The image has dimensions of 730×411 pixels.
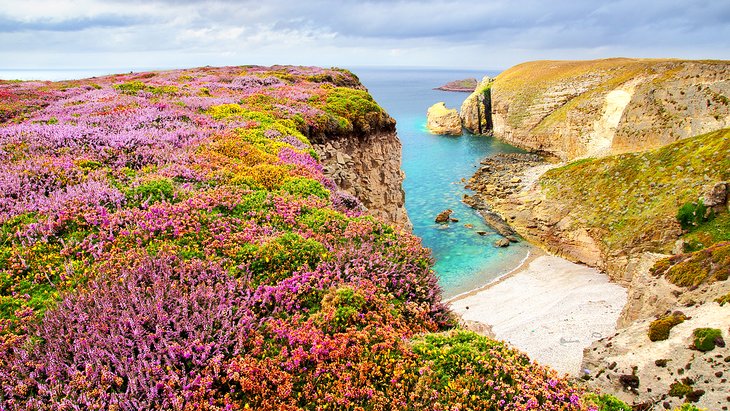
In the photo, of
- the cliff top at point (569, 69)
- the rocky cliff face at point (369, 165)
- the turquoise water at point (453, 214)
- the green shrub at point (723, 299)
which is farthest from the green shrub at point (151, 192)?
the cliff top at point (569, 69)

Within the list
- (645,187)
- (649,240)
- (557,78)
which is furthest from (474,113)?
(649,240)

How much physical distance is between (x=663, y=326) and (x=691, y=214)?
20.7 metres

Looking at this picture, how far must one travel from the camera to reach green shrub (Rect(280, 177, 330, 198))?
41.2ft

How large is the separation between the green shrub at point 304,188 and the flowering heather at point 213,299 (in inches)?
3.0

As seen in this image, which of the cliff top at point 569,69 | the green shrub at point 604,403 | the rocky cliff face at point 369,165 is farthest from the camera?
the cliff top at point 569,69

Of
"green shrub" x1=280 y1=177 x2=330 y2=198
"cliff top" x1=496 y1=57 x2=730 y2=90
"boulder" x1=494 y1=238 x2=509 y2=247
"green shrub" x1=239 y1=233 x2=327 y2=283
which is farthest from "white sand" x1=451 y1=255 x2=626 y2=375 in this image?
"cliff top" x1=496 y1=57 x2=730 y2=90

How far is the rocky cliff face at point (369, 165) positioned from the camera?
23203mm

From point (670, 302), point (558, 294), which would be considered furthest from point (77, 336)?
point (558, 294)

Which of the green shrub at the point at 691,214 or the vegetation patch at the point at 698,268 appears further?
the green shrub at the point at 691,214

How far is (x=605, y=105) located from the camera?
73.8m

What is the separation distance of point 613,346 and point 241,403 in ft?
47.5

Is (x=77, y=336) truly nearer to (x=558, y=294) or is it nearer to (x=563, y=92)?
(x=558, y=294)

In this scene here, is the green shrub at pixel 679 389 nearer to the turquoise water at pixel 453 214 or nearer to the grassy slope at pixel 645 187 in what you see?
the turquoise water at pixel 453 214

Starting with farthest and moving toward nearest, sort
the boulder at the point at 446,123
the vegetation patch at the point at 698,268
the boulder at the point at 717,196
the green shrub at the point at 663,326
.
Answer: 1. the boulder at the point at 446,123
2. the boulder at the point at 717,196
3. the vegetation patch at the point at 698,268
4. the green shrub at the point at 663,326
